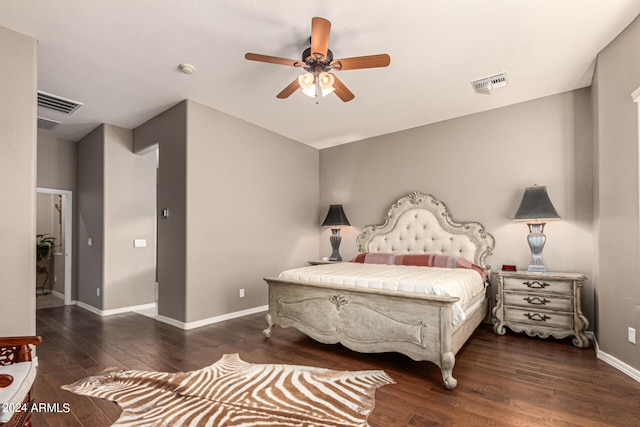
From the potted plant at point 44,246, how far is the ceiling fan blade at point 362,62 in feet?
23.1

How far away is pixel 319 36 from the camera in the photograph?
229 cm

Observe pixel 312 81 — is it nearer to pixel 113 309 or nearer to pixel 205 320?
pixel 205 320

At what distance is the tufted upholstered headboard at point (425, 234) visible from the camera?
4.26 metres

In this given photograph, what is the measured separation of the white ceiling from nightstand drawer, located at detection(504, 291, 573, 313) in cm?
232

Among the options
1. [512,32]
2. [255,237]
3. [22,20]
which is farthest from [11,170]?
[512,32]

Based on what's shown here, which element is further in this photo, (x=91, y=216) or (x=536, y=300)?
(x=91, y=216)

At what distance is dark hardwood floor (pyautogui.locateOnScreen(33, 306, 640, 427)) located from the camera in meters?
1.97

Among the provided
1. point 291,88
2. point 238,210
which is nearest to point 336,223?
point 238,210

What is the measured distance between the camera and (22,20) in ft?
8.28

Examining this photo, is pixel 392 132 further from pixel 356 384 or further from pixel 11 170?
pixel 11 170

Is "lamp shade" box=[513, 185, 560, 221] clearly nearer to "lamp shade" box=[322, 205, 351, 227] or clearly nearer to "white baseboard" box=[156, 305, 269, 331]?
"lamp shade" box=[322, 205, 351, 227]

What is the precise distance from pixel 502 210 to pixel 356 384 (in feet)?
9.95

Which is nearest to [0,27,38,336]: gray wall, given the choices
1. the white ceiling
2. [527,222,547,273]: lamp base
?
the white ceiling

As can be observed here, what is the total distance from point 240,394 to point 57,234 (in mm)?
7134
